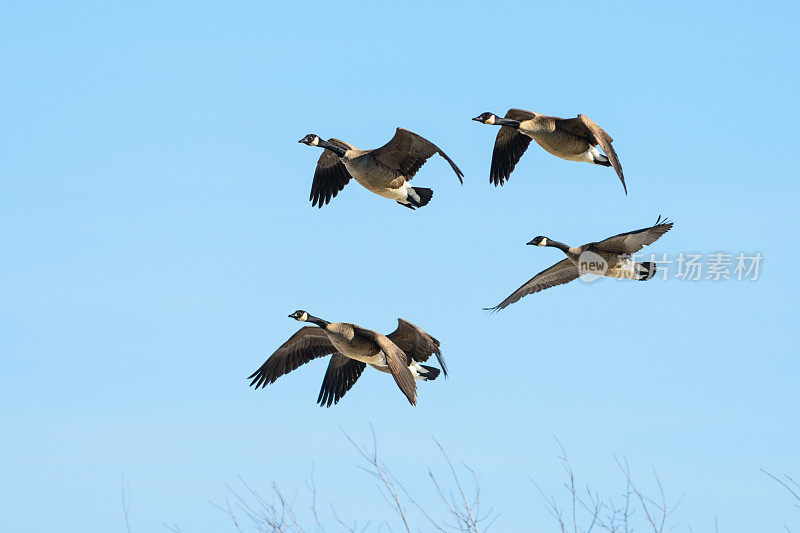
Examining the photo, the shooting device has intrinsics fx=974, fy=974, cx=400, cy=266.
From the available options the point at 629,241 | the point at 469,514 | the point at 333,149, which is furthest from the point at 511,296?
the point at 469,514

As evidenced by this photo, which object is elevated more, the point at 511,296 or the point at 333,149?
the point at 333,149

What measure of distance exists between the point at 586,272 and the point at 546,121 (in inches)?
98.6

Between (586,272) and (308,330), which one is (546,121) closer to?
(586,272)

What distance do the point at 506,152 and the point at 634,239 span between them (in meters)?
4.28

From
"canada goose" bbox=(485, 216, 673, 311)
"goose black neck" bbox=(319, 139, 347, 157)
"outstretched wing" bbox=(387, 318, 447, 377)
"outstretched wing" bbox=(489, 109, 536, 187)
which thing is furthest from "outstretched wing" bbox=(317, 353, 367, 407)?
"outstretched wing" bbox=(489, 109, 536, 187)

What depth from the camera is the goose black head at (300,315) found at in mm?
14961

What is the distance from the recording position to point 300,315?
15.1m

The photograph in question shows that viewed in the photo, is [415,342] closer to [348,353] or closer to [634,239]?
[348,353]

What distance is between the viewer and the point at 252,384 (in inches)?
617

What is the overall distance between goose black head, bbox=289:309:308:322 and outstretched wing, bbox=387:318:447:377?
134cm

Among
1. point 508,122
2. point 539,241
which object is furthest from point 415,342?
point 508,122

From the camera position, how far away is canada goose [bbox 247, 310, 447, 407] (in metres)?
13.8

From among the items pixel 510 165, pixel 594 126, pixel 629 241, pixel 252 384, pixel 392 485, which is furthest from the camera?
pixel 510 165

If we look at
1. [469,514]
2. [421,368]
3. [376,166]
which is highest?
[376,166]
